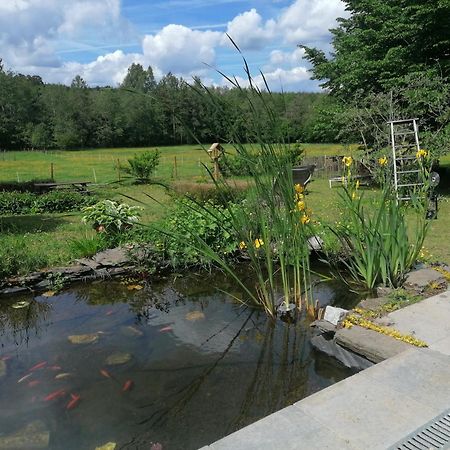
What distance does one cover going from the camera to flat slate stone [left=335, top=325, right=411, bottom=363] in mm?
2867

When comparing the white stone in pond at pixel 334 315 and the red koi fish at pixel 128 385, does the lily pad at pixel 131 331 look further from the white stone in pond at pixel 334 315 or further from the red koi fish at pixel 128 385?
the white stone in pond at pixel 334 315

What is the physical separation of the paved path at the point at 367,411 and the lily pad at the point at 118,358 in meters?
1.56

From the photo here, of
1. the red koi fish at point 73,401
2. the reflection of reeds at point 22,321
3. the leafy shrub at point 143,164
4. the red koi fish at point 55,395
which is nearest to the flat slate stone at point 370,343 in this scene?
the red koi fish at point 73,401

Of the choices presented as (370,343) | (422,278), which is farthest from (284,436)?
(422,278)

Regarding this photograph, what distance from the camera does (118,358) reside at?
11.3 ft

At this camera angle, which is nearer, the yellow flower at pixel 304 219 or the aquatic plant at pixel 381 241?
the yellow flower at pixel 304 219

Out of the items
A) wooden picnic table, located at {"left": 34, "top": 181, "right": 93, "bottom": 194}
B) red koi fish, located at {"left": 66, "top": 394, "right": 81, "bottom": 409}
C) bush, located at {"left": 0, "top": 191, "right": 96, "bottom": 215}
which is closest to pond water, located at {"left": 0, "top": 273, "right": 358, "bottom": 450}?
red koi fish, located at {"left": 66, "top": 394, "right": 81, "bottom": 409}

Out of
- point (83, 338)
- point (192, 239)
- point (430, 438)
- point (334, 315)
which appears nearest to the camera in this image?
point (430, 438)

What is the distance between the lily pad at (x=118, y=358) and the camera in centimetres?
Result: 339

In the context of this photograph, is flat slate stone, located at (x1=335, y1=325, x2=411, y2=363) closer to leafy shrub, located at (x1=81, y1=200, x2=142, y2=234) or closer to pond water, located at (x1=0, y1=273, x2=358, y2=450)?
pond water, located at (x1=0, y1=273, x2=358, y2=450)

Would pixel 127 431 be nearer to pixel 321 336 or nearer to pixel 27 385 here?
pixel 27 385

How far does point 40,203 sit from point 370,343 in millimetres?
9007

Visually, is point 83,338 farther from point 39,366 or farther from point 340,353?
point 340,353

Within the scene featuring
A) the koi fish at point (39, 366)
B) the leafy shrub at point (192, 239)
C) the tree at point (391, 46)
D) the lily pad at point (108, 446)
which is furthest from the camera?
the tree at point (391, 46)
